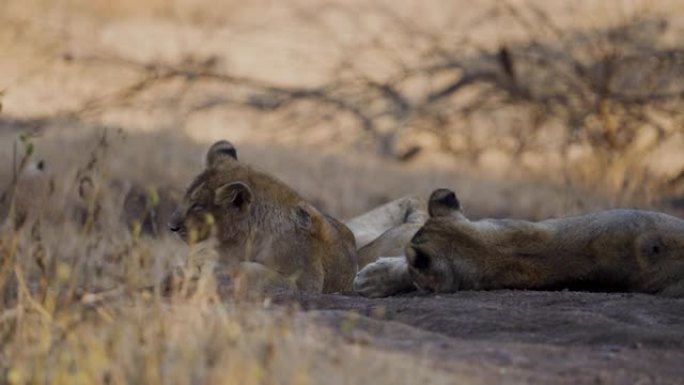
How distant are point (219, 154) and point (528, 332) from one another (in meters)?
2.34

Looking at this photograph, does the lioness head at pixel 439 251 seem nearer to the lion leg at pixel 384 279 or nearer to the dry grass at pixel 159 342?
the lion leg at pixel 384 279

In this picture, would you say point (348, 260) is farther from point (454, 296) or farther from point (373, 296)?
point (454, 296)

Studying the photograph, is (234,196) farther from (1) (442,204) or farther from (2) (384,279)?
(1) (442,204)

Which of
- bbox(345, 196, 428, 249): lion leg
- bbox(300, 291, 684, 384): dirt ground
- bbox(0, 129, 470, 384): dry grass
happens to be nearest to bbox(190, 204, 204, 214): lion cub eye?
bbox(300, 291, 684, 384): dirt ground

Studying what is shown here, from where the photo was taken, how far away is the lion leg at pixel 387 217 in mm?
8430

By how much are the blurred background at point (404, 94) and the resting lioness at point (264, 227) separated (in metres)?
7.03

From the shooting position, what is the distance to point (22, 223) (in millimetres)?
4535

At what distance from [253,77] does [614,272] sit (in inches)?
503

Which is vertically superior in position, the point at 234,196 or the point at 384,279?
the point at 234,196

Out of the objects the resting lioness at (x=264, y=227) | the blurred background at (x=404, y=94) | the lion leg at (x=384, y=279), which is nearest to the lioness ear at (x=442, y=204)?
the lion leg at (x=384, y=279)

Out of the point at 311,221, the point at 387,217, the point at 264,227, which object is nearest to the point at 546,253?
the point at 311,221

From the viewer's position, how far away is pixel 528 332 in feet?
17.7

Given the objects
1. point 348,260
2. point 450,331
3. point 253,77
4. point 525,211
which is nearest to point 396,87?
point 253,77

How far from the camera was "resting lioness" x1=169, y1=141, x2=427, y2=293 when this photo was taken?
6.76 m
